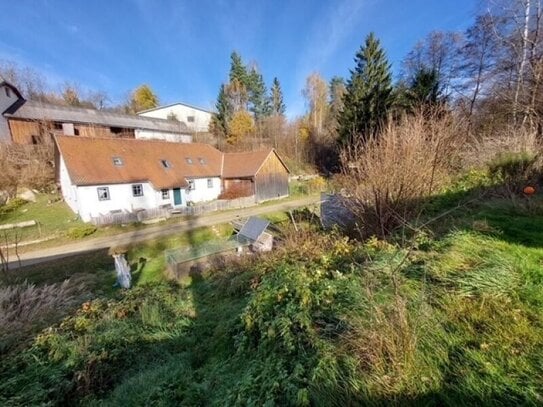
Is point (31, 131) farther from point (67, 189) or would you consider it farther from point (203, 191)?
point (203, 191)

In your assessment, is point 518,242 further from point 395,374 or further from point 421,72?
point 421,72

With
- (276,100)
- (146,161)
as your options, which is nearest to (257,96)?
(276,100)

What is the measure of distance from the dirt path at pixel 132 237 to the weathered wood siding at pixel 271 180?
3467 mm

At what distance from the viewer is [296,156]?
39.3 metres

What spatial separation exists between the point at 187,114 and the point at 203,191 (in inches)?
976

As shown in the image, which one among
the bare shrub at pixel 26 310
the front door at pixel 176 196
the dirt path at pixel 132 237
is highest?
the front door at pixel 176 196

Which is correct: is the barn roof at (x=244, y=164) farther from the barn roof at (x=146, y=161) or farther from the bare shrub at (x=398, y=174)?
the bare shrub at (x=398, y=174)

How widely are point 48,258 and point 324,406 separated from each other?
1598cm

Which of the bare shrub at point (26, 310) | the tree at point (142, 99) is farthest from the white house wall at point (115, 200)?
the tree at point (142, 99)

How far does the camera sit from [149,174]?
852 inches

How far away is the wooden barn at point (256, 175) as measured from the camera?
25844mm

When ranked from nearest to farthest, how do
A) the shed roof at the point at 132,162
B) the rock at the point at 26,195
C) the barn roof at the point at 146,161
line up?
the shed roof at the point at 132,162, the barn roof at the point at 146,161, the rock at the point at 26,195

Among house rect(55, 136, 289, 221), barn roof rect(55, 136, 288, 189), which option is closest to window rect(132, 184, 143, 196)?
house rect(55, 136, 289, 221)

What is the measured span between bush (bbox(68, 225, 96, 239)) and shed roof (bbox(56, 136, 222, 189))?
131 inches
